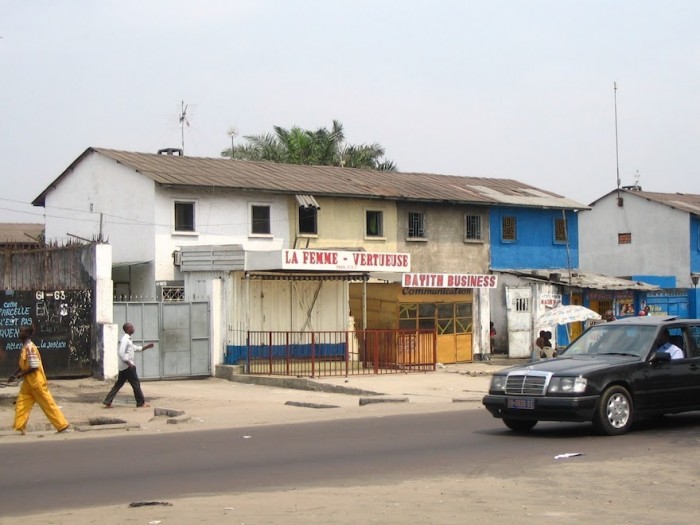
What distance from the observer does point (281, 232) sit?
33.4 meters

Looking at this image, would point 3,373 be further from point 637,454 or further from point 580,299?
point 580,299

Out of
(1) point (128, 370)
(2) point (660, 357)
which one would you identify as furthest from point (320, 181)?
(2) point (660, 357)

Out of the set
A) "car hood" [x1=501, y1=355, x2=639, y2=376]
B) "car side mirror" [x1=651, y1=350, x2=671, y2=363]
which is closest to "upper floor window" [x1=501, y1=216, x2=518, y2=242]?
"car hood" [x1=501, y1=355, x2=639, y2=376]

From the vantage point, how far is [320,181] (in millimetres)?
35438

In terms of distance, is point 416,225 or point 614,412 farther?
point 416,225

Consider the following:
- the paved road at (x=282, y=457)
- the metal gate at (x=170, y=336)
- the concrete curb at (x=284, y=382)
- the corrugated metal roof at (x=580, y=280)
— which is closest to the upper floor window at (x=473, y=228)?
the corrugated metal roof at (x=580, y=280)

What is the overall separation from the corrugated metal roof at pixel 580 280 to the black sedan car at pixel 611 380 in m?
21.0

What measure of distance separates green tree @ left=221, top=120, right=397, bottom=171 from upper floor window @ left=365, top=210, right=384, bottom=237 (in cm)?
1550

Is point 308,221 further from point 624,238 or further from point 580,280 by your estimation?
point 624,238

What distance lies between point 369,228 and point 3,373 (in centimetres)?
1469

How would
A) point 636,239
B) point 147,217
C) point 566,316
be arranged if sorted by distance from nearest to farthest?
point 566,316
point 147,217
point 636,239

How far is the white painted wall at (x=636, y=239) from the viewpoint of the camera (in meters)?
47.6

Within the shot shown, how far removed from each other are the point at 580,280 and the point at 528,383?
24.3m

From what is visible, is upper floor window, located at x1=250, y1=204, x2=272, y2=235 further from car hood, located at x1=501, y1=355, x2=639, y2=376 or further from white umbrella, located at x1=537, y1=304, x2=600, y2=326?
car hood, located at x1=501, y1=355, x2=639, y2=376
